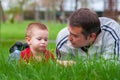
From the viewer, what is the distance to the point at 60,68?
3.23 meters

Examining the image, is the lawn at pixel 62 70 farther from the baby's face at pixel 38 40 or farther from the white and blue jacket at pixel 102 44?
the baby's face at pixel 38 40

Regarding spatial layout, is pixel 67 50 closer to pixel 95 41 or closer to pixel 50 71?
pixel 95 41

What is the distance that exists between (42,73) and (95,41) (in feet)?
3.75

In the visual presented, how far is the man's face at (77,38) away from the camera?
153 inches

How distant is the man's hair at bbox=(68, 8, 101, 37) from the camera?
3928 millimetres

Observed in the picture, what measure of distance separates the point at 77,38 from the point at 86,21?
0.59ft

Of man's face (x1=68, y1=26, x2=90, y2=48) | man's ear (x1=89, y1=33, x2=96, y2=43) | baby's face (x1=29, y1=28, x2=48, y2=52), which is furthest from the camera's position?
Answer: baby's face (x1=29, y1=28, x2=48, y2=52)

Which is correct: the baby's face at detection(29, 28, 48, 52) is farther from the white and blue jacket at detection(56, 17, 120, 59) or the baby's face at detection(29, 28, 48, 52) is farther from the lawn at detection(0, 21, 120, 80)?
the lawn at detection(0, 21, 120, 80)

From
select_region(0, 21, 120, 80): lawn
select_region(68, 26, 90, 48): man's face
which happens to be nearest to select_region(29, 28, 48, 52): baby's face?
select_region(68, 26, 90, 48): man's face

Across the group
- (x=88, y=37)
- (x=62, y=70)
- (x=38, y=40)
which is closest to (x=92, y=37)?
(x=88, y=37)

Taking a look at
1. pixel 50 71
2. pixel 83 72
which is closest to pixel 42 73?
pixel 50 71

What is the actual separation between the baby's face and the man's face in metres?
0.62

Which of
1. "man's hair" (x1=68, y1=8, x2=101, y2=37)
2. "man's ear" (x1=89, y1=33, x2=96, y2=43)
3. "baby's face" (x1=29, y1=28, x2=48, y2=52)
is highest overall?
"man's hair" (x1=68, y1=8, x2=101, y2=37)

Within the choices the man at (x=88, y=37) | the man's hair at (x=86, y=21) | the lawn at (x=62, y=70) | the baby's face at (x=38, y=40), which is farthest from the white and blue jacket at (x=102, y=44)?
the lawn at (x=62, y=70)
